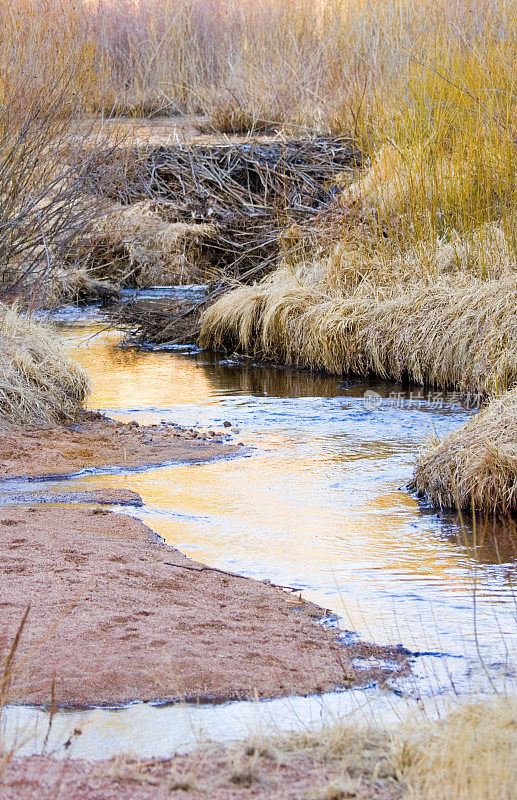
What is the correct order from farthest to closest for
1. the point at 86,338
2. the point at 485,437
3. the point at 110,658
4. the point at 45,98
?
the point at 86,338 < the point at 45,98 < the point at 485,437 < the point at 110,658

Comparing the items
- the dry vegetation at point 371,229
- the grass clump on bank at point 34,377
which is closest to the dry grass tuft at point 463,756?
the dry vegetation at point 371,229

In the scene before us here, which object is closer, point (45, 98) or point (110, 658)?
point (110, 658)

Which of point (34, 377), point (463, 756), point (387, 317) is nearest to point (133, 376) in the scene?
point (34, 377)

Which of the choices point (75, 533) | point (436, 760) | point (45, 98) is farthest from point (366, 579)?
point (45, 98)

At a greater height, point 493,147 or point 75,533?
point 493,147

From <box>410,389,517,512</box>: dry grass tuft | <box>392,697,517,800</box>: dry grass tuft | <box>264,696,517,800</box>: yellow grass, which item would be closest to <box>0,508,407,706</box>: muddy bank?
<box>264,696,517,800</box>: yellow grass

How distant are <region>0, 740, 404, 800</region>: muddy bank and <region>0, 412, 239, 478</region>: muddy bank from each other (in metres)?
Answer: 4.46

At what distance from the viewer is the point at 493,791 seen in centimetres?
254

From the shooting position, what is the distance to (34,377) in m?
8.90

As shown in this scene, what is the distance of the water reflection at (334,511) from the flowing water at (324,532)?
0.01 m

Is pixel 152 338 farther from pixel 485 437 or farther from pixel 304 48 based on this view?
pixel 304 48

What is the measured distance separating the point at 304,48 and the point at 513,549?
1572 cm

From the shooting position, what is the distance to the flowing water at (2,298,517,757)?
3742 mm

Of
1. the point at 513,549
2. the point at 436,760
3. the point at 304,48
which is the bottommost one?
the point at 513,549
